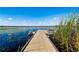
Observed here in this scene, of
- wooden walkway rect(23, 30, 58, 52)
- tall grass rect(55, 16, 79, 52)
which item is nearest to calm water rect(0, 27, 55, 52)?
wooden walkway rect(23, 30, 58, 52)

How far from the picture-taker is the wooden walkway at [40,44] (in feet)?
6.30

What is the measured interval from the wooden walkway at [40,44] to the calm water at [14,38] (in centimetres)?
7

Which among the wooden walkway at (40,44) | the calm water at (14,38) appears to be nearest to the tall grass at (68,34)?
the wooden walkway at (40,44)

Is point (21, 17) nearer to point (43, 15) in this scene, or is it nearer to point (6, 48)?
point (43, 15)

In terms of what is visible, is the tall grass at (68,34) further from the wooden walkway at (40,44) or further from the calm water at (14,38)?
the calm water at (14,38)

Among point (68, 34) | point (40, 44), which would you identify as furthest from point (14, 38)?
point (68, 34)

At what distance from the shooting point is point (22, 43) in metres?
1.92

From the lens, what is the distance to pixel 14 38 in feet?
6.31

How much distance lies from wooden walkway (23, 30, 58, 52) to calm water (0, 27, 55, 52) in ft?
0.22

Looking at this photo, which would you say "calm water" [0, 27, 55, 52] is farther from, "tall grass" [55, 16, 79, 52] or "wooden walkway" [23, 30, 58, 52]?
"tall grass" [55, 16, 79, 52]

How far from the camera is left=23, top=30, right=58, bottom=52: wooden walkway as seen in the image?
6.30 ft

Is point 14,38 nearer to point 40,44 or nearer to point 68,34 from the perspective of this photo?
point 40,44
